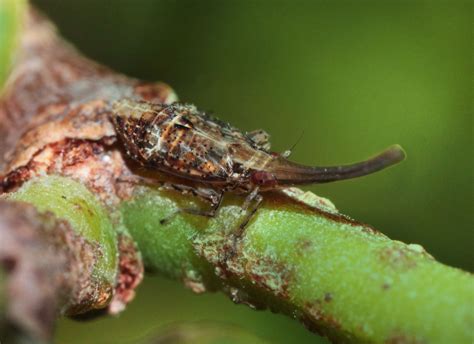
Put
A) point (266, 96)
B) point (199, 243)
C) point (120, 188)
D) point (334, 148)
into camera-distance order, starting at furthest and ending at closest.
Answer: point (266, 96)
point (334, 148)
point (120, 188)
point (199, 243)

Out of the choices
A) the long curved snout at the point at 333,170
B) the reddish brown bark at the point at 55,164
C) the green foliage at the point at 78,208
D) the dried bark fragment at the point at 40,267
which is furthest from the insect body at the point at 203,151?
the dried bark fragment at the point at 40,267

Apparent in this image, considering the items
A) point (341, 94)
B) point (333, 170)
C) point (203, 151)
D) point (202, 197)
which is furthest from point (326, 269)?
point (341, 94)

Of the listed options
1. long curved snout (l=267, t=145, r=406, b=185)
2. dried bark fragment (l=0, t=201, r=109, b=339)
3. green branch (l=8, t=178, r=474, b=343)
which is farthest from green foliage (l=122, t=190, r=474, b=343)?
dried bark fragment (l=0, t=201, r=109, b=339)

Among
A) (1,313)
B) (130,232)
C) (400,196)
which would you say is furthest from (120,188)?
(400,196)

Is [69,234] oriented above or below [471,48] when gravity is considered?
below

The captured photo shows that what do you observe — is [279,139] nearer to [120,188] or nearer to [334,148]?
[334,148]

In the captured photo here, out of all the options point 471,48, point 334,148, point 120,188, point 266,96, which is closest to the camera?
point 120,188

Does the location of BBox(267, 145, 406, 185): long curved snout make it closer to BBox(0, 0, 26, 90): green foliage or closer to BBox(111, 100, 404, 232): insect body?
BBox(111, 100, 404, 232): insect body
